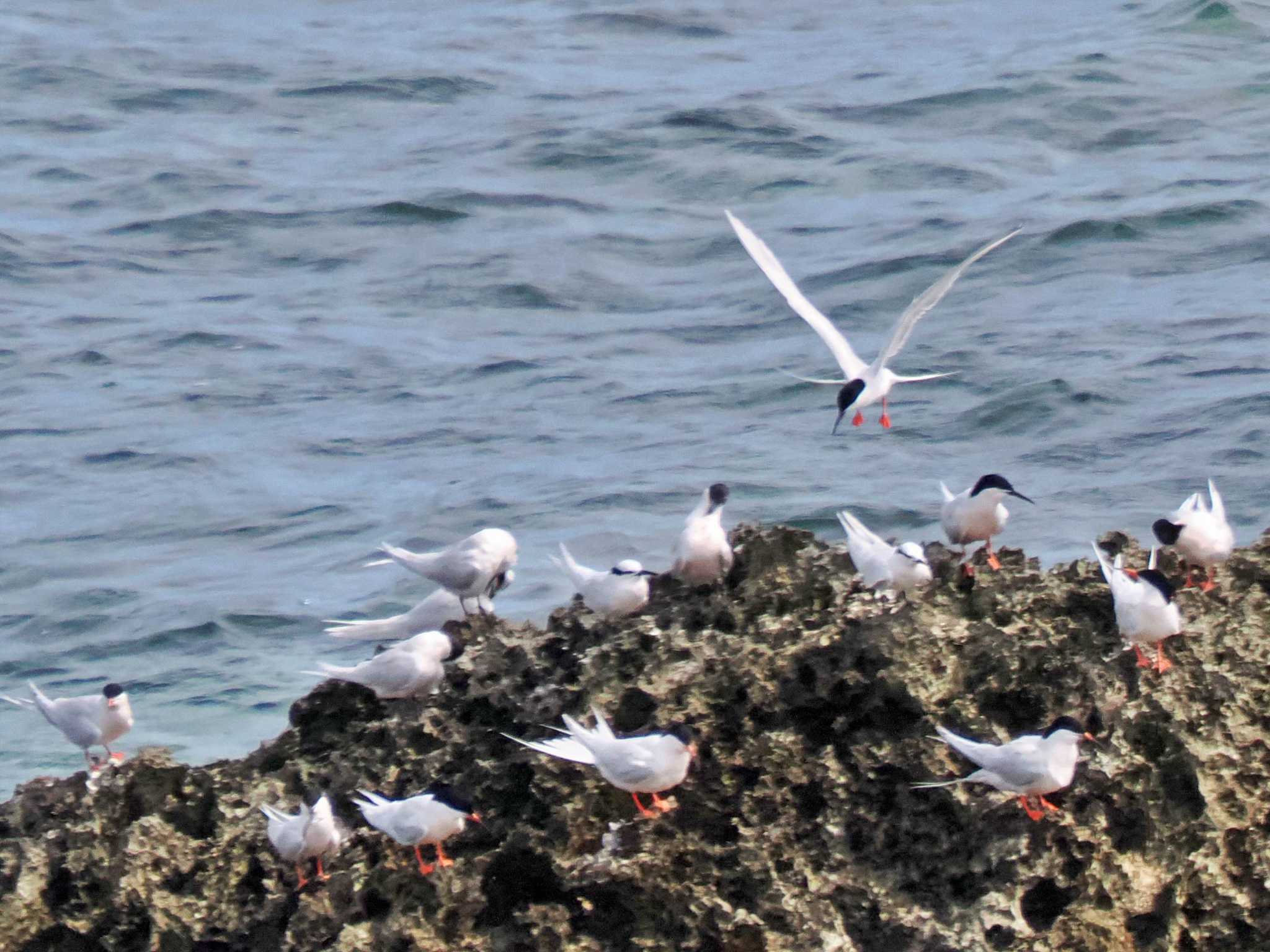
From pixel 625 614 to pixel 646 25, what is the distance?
18.9 m

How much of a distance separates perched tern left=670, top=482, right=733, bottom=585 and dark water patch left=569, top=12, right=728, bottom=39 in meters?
18.2

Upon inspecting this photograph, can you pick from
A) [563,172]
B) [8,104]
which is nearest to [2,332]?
[563,172]

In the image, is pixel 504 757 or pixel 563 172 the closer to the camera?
→ pixel 504 757

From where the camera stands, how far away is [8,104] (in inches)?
876

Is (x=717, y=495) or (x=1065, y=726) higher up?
(x=1065, y=726)

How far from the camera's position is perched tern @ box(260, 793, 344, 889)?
4.78 metres

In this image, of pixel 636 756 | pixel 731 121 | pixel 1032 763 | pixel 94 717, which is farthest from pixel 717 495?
pixel 731 121

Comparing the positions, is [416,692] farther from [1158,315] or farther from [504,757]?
[1158,315]

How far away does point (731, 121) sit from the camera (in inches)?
757

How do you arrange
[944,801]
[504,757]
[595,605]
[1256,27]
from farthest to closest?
[1256,27], [595,605], [504,757], [944,801]

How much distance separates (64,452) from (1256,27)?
14594 mm

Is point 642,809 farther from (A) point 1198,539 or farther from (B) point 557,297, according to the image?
(B) point 557,297

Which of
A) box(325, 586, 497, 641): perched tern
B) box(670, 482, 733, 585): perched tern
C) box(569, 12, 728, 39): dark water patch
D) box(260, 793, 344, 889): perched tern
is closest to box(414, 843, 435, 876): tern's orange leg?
box(260, 793, 344, 889): perched tern

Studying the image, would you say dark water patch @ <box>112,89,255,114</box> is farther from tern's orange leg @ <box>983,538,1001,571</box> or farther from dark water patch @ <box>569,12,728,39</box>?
tern's orange leg @ <box>983,538,1001,571</box>
